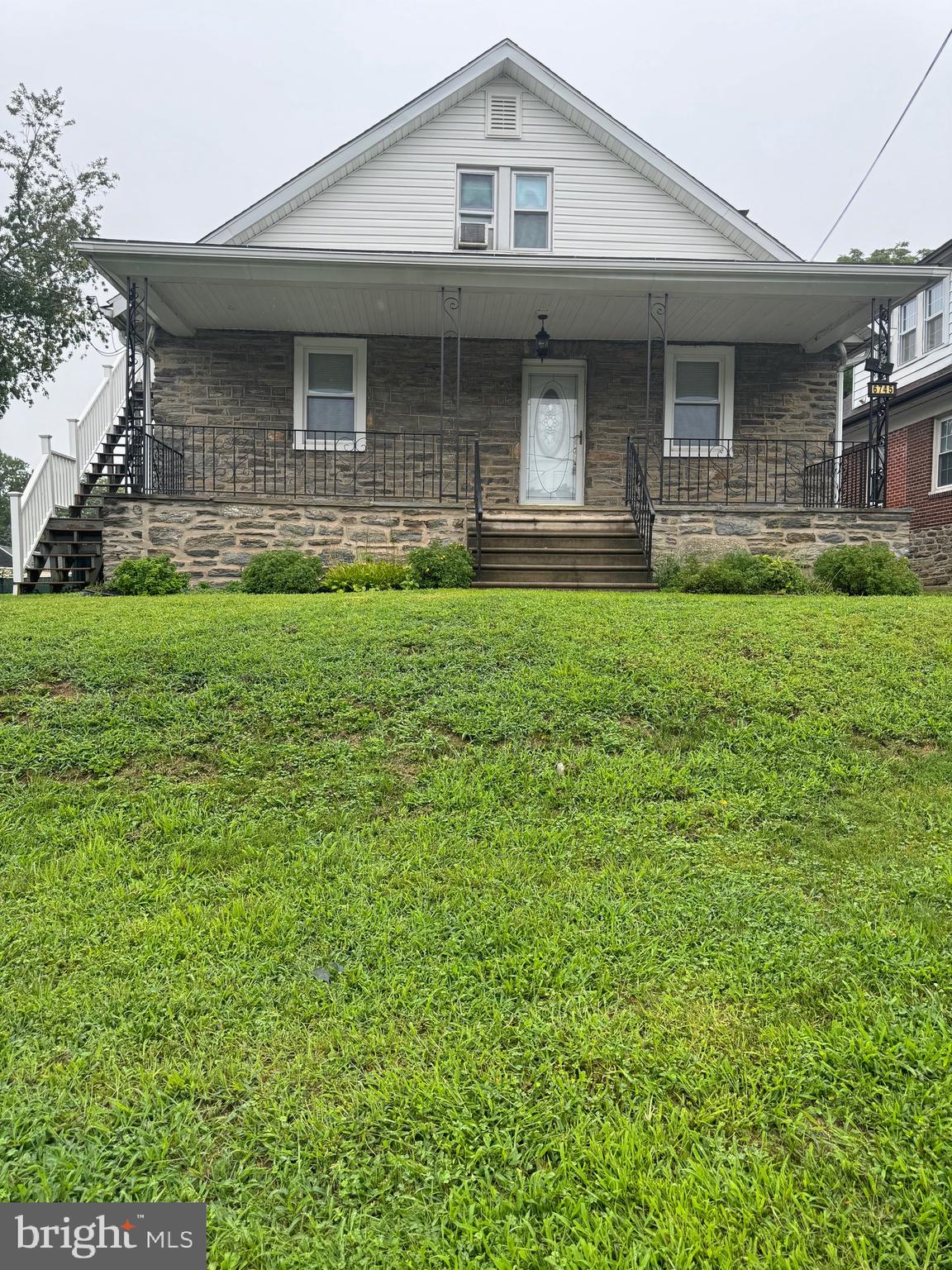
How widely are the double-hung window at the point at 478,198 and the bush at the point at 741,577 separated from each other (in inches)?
272

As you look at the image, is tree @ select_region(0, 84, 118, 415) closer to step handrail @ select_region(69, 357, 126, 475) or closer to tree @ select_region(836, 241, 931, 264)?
step handrail @ select_region(69, 357, 126, 475)

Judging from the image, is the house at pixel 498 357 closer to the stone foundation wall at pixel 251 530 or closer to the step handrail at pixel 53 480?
the step handrail at pixel 53 480

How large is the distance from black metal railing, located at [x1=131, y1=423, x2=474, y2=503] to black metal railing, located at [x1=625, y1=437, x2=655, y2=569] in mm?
2398

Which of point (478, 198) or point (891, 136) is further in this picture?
point (891, 136)

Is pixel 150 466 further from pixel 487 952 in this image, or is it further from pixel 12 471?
pixel 12 471

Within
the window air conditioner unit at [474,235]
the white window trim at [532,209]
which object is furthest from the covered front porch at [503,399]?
the white window trim at [532,209]

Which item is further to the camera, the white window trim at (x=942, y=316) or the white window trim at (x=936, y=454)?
the white window trim at (x=942, y=316)

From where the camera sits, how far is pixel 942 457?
15.2m

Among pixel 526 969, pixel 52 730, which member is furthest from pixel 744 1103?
pixel 52 730

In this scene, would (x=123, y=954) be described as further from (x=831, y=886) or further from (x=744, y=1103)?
(x=831, y=886)

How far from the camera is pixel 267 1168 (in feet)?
5.49

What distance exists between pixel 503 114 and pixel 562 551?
7.88 metres

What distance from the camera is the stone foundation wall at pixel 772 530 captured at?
9.73 meters

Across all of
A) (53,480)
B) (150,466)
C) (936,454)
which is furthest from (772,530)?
(53,480)
